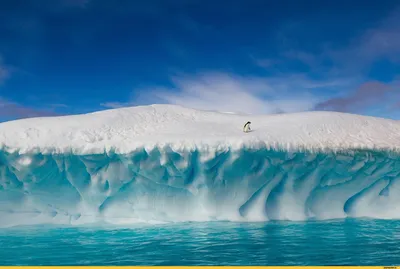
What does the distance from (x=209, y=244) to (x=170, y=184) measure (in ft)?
11.5

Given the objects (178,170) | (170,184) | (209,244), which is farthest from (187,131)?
(209,244)

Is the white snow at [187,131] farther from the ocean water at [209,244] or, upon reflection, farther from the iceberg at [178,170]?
the ocean water at [209,244]

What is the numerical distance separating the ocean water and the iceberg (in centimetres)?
75

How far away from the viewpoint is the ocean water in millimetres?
6531

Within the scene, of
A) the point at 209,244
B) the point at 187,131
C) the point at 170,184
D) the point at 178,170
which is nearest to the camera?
the point at 209,244

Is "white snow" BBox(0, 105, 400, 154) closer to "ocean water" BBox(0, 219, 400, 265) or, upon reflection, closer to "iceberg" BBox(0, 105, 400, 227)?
"iceberg" BBox(0, 105, 400, 227)

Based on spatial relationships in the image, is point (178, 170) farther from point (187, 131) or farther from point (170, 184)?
point (187, 131)

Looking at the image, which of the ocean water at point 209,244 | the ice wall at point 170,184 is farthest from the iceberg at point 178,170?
the ocean water at point 209,244

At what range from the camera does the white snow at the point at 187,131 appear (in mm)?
10734

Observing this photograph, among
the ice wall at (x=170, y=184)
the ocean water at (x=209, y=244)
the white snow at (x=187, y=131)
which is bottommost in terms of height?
the ocean water at (x=209, y=244)

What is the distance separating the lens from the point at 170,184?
11133mm

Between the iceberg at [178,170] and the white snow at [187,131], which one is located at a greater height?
the white snow at [187,131]

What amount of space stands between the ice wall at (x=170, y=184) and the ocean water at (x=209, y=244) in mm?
695

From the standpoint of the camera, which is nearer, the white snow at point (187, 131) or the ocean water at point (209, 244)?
the ocean water at point (209, 244)
